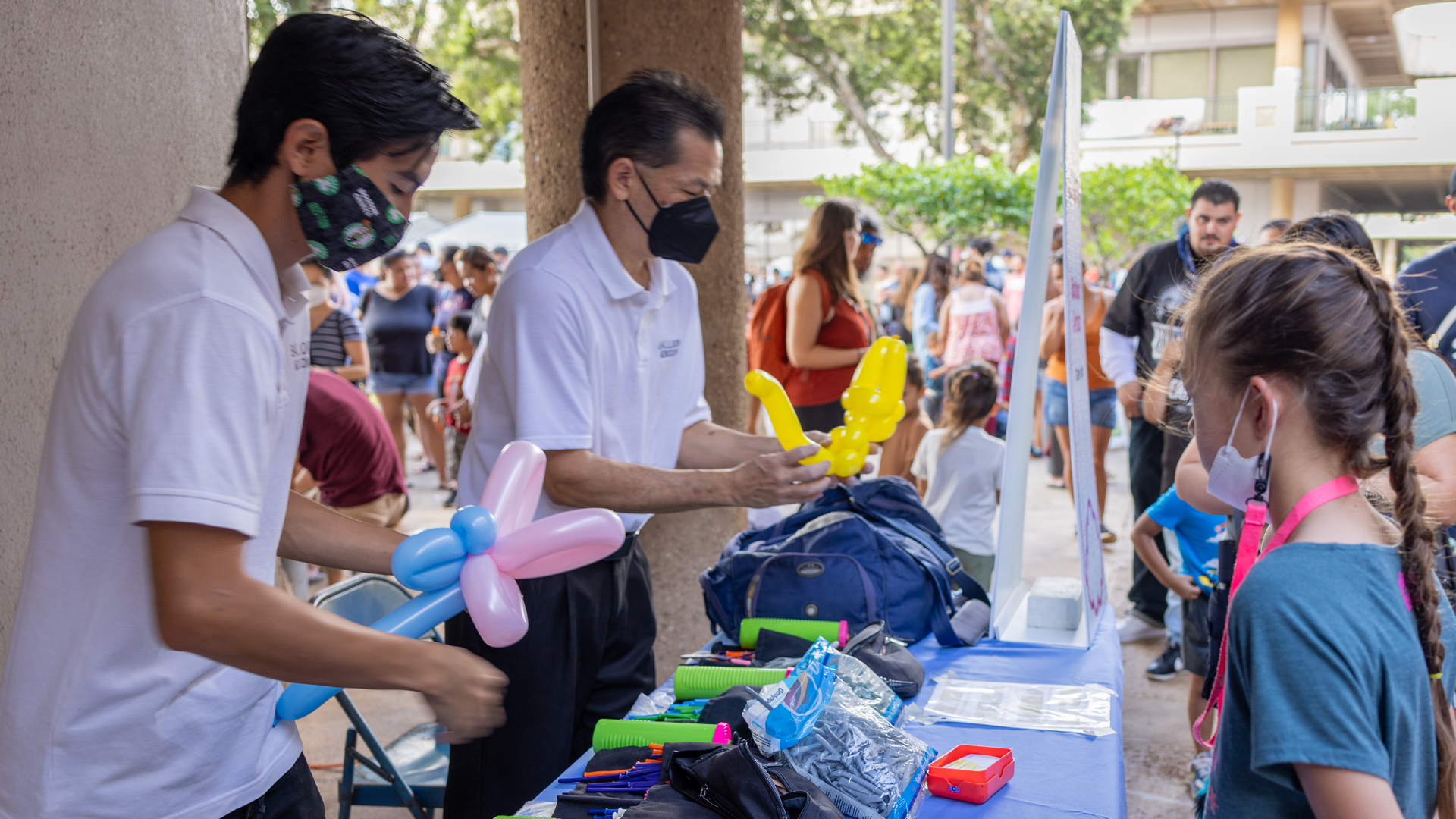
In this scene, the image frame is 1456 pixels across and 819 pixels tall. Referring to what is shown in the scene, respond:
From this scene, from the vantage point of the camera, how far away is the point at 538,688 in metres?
1.97

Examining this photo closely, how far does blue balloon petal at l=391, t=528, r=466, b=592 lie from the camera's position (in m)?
1.19

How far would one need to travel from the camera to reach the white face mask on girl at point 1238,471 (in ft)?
3.99

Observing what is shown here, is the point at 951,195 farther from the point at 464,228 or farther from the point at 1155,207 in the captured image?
the point at 464,228

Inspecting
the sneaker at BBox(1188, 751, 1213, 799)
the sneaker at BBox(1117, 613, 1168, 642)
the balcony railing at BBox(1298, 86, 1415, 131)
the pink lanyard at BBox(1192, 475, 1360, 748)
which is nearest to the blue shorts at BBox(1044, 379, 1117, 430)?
the sneaker at BBox(1117, 613, 1168, 642)

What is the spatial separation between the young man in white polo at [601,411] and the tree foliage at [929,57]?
15.2 m

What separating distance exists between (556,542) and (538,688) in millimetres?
825

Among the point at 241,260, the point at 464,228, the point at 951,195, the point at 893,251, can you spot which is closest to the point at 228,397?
the point at 241,260

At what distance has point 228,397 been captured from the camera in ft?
3.45

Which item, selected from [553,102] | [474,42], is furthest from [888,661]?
[474,42]

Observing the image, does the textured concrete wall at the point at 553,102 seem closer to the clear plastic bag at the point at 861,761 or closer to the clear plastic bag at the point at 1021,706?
the clear plastic bag at the point at 1021,706

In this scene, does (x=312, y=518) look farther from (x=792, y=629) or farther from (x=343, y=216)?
(x=792, y=629)

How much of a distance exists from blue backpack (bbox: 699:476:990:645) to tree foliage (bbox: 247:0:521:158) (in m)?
12.5

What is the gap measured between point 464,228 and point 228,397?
14960mm

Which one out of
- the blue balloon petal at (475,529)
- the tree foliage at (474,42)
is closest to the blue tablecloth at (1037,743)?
the blue balloon petal at (475,529)
